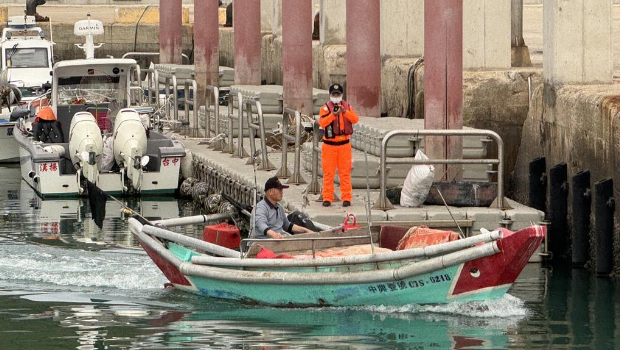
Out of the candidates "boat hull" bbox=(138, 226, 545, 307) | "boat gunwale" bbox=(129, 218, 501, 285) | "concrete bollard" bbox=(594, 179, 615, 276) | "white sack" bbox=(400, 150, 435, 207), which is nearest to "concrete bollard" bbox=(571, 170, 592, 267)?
"concrete bollard" bbox=(594, 179, 615, 276)

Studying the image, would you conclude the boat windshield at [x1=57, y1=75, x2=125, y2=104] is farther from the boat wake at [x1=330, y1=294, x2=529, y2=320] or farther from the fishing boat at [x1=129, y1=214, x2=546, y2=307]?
the boat wake at [x1=330, y1=294, x2=529, y2=320]

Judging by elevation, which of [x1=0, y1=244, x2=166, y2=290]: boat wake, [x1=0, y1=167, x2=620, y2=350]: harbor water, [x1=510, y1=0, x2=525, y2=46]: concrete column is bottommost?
[x1=0, y1=167, x2=620, y2=350]: harbor water

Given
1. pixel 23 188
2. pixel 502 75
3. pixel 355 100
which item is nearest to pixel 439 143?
pixel 502 75

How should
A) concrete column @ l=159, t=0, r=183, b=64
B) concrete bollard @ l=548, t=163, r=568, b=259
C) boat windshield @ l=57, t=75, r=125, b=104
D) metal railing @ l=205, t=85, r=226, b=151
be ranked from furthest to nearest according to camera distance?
concrete column @ l=159, t=0, r=183, b=64 < boat windshield @ l=57, t=75, r=125, b=104 < metal railing @ l=205, t=85, r=226, b=151 < concrete bollard @ l=548, t=163, r=568, b=259

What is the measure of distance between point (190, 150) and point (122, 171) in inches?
82.4

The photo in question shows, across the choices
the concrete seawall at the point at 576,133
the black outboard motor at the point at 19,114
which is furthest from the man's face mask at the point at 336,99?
the black outboard motor at the point at 19,114

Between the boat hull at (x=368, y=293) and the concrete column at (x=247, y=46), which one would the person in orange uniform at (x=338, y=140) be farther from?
the concrete column at (x=247, y=46)

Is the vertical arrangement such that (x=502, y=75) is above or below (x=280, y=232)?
above

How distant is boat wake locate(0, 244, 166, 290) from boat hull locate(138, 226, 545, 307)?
1690 mm

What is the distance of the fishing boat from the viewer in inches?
582

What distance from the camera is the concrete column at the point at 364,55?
950 inches

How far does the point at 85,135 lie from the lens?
84.5 feet

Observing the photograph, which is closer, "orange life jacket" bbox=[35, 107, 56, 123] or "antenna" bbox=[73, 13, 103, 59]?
"orange life jacket" bbox=[35, 107, 56, 123]

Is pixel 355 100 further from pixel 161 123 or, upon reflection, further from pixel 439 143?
pixel 161 123
